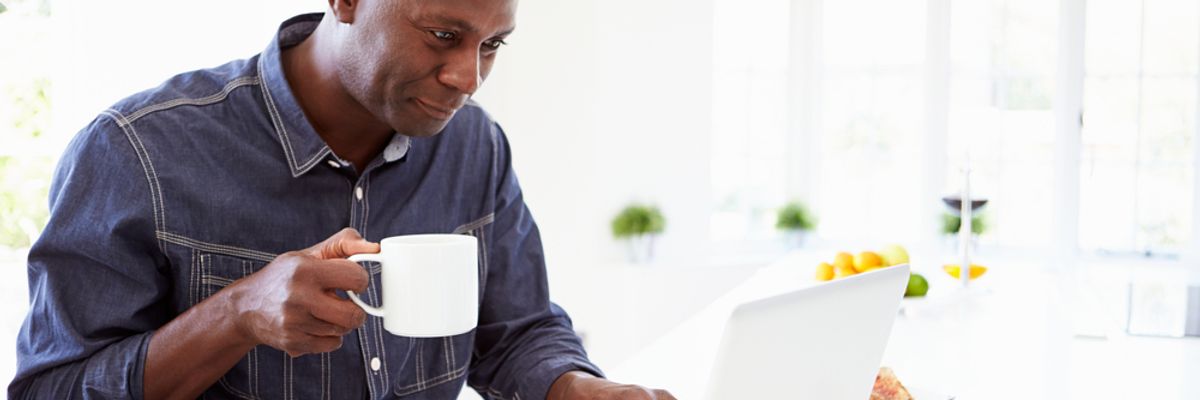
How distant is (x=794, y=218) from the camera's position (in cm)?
538

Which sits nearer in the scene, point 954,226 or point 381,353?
point 381,353

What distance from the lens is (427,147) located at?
1.47m

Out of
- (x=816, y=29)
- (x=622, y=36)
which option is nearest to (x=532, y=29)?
(x=622, y=36)

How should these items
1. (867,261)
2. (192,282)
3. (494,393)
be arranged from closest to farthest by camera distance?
(192,282)
(494,393)
(867,261)

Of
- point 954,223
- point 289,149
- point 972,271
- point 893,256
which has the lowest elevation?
point 954,223

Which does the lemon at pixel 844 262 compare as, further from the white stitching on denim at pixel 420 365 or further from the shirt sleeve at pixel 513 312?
the white stitching on denim at pixel 420 365

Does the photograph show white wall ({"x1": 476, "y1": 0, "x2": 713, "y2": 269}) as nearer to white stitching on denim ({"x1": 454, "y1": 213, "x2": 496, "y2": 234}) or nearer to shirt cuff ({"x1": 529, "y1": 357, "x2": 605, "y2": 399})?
white stitching on denim ({"x1": 454, "y1": 213, "x2": 496, "y2": 234})

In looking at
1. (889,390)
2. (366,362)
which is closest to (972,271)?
(889,390)

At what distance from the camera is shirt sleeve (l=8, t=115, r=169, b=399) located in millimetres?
1158

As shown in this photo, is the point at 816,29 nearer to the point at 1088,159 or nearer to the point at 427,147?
the point at 1088,159

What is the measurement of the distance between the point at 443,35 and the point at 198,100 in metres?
0.35

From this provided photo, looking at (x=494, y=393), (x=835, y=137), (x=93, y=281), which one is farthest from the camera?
(x=835, y=137)

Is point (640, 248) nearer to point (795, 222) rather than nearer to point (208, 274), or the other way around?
point (795, 222)

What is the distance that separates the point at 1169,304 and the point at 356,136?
2.57 meters
